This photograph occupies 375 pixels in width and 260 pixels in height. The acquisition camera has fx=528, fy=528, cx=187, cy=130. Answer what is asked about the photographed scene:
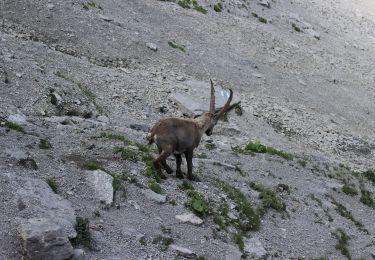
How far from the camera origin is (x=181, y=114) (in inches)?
958

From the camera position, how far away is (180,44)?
32594 mm

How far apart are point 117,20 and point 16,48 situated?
9.22 meters

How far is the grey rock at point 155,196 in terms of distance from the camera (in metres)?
12.9

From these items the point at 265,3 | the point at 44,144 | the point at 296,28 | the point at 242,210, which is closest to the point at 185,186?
the point at 242,210

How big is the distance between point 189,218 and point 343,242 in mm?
5391

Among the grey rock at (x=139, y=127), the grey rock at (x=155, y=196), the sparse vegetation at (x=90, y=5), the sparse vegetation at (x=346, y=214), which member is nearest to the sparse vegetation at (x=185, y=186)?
the grey rock at (x=155, y=196)

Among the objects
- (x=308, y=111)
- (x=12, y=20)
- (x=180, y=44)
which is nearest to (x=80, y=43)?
(x=12, y=20)

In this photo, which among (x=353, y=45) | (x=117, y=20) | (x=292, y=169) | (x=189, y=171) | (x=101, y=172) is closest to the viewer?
(x=101, y=172)

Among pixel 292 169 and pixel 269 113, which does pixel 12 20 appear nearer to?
pixel 269 113

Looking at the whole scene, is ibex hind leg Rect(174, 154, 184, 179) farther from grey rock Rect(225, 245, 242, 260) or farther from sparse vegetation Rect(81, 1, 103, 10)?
sparse vegetation Rect(81, 1, 103, 10)

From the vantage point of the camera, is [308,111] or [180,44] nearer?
[308,111]

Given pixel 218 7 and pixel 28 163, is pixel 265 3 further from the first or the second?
pixel 28 163

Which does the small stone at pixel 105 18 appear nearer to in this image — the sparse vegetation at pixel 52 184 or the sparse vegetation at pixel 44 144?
the sparse vegetation at pixel 44 144

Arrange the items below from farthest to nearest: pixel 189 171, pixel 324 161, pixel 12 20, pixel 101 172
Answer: pixel 12 20, pixel 324 161, pixel 189 171, pixel 101 172
